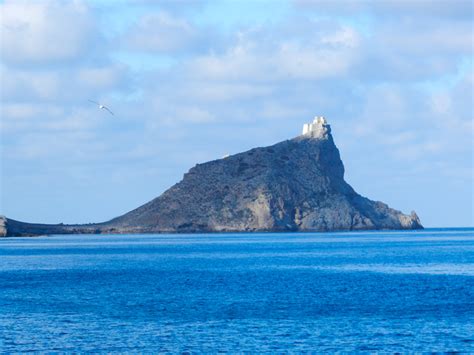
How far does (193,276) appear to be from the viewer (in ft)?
281

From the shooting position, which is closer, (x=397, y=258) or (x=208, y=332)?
(x=208, y=332)

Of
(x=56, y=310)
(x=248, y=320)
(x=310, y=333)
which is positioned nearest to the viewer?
(x=310, y=333)

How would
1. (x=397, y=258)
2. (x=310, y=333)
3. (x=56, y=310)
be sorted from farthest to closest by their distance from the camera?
(x=397, y=258)
(x=56, y=310)
(x=310, y=333)

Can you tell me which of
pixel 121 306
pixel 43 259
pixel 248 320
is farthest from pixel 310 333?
pixel 43 259

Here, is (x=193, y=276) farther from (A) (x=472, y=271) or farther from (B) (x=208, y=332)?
(B) (x=208, y=332)

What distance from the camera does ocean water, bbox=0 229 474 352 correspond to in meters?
41.9

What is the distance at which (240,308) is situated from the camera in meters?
55.6

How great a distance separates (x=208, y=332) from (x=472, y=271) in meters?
48.4

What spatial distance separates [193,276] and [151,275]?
451 cm

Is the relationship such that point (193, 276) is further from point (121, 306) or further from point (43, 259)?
point (43, 259)

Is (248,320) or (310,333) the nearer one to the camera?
(310,333)

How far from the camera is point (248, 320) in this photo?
49.4 m

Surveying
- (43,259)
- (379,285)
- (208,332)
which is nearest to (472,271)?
(379,285)

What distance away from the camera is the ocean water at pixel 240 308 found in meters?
41.9
